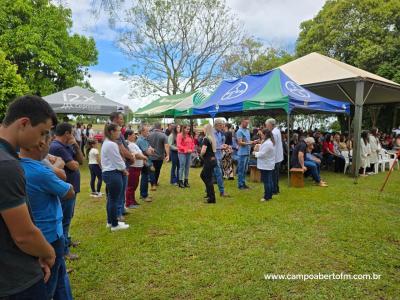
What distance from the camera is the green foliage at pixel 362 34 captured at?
20.1m

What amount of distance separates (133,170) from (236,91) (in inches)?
218

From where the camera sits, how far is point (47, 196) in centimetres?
224

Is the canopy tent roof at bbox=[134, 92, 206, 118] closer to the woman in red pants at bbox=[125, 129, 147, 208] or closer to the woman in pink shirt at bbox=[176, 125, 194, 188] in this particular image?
the woman in pink shirt at bbox=[176, 125, 194, 188]

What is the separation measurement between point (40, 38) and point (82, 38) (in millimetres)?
4599

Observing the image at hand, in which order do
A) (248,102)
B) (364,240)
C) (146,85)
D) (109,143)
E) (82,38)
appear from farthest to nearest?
(146,85) < (82,38) < (248,102) < (109,143) < (364,240)

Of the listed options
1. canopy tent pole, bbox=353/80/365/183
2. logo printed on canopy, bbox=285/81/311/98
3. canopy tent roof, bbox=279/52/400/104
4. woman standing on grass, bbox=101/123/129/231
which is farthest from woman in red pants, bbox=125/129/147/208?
canopy tent roof, bbox=279/52/400/104

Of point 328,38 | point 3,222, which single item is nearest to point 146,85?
point 328,38

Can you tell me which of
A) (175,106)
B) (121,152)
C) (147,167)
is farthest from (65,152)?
(175,106)

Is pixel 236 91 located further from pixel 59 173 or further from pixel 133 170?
pixel 59 173

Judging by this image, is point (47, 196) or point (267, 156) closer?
point (47, 196)

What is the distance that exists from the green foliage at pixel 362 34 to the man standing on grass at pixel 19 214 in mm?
22147

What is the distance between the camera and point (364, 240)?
458cm

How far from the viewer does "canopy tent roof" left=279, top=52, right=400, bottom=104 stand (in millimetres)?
10970

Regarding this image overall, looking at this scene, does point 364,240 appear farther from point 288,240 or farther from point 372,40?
point 372,40
